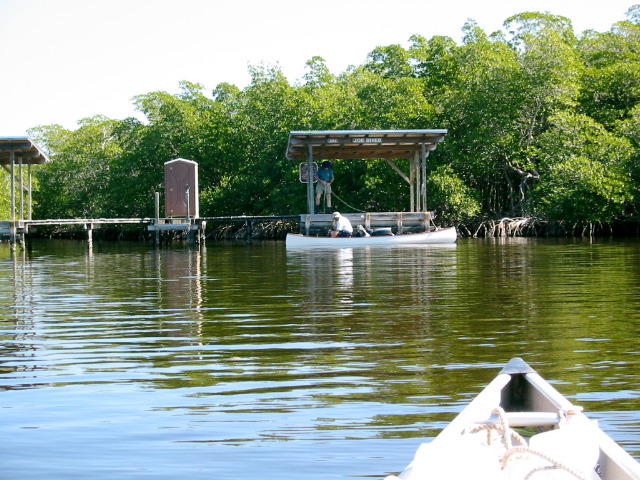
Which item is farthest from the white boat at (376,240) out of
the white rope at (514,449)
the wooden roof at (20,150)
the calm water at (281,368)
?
the white rope at (514,449)

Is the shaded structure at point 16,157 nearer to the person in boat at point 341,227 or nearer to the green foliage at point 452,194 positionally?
the person in boat at point 341,227

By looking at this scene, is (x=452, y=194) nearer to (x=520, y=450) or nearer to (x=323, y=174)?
(x=323, y=174)

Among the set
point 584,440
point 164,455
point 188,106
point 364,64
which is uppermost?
point 364,64

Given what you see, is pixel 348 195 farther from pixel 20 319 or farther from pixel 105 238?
pixel 20 319

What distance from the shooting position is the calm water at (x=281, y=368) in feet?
11.7

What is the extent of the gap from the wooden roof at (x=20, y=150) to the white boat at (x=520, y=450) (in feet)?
79.6

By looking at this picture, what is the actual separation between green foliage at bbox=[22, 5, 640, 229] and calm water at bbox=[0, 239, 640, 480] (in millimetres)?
21330

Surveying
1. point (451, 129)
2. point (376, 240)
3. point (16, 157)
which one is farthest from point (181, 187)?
point (451, 129)

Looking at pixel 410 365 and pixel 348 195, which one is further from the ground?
pixel 348 195

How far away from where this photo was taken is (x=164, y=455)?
139 inches

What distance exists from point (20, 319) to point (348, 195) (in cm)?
2909

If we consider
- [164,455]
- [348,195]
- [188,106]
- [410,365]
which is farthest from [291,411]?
[188,106]

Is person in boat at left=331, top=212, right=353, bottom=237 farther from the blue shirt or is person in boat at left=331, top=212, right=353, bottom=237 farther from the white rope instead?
the white rope

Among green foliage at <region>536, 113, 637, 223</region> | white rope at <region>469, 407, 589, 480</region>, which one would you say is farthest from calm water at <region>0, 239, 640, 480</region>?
green foliage at <region>536, 113, 637, 223</region>
